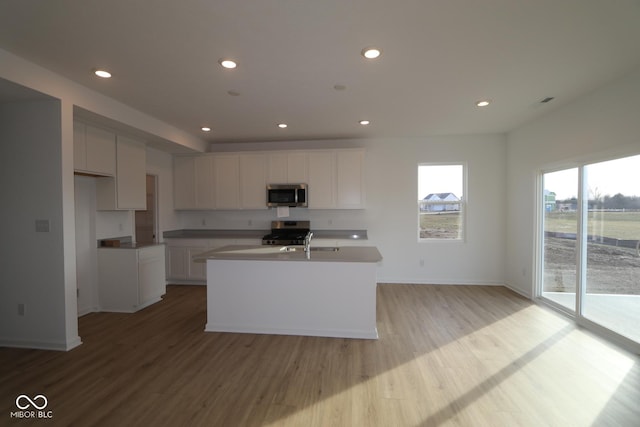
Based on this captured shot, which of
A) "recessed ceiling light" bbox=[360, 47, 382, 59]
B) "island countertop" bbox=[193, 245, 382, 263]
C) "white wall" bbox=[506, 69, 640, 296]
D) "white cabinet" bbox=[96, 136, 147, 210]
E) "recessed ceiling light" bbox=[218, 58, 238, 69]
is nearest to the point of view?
"recessed ceiling light" bbox=[360, 47, 382, 59]

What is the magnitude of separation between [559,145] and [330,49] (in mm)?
3305

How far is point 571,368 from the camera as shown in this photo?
7.61ft

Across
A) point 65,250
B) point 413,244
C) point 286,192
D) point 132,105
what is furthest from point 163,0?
point 413,244

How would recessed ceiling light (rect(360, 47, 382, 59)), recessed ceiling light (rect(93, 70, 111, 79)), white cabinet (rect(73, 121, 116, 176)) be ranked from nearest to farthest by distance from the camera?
1. recessed ceiling light (rect(360, 47, 382, 59))
2. recessed ceiling light (rect(93, 70, 111, 79))
3. white cabinet (rect(73, 121, 116, 176))

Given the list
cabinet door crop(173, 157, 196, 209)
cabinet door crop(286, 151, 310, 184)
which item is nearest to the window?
cabinet door crop(286, 151, 310, 184)

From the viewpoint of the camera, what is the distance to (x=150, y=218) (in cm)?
477

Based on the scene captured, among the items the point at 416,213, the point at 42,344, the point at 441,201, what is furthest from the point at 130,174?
the point at 441,201

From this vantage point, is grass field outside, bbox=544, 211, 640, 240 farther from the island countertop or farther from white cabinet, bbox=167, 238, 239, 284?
white cabinet, bbox=167, 238, 239, 284

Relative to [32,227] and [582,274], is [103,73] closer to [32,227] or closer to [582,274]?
[32,227]

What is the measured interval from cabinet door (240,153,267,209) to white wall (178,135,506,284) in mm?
446

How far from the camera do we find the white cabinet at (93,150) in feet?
10.2

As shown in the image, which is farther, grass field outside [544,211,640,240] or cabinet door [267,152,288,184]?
cabinet door [267,152,288,184]

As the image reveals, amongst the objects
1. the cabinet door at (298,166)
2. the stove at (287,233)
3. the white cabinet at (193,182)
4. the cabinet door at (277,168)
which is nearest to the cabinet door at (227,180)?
the white cabinet at (193,182)

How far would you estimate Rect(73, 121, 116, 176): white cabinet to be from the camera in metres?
3.12
